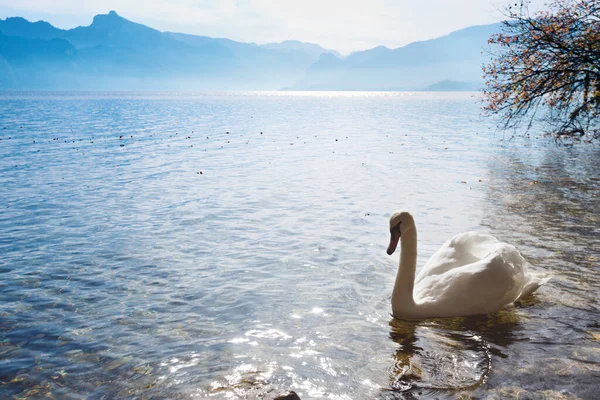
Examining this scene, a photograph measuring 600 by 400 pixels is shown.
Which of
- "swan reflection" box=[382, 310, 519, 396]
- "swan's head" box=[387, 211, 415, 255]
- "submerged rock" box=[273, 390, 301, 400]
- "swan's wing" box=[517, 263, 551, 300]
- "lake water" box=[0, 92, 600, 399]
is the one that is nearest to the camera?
"submerged rock" box=[273, 390, 301, 400]

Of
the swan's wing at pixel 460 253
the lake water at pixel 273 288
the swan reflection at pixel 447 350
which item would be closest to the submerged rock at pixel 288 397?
the lake water at pixel 273 288

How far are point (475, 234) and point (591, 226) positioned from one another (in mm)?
5756

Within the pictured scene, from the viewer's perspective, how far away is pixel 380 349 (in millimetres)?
6863

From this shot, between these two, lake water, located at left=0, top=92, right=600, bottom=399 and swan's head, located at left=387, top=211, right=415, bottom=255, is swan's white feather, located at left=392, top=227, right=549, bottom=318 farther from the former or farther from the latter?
swan's head, located at left=387, top=211, right=415, bottom=255

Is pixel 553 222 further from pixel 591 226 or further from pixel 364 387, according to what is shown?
pixel 364 387

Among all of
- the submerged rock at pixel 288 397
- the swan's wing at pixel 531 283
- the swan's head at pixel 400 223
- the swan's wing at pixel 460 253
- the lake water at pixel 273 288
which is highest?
the swan's head at pixel 400 223

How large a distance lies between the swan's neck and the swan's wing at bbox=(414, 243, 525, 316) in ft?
0.78

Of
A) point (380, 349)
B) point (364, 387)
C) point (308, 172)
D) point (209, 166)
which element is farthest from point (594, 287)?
point (209, 166)

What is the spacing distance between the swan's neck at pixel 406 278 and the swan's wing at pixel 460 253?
0.97 meters

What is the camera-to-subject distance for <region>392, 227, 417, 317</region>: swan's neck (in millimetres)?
7512

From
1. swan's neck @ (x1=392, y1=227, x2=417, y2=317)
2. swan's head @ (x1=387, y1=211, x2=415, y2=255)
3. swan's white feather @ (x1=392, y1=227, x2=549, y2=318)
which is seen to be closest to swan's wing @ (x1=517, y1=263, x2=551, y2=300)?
swan's white feather @ (x1=392, y1=227, x2=549, y2=318)

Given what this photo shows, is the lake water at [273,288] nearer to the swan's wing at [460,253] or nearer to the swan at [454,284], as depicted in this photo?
the swan at [454,284]

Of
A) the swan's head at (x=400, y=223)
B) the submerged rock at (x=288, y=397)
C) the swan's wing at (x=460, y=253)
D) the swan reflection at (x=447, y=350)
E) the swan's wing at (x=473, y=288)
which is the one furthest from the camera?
the swan's wing at (x=460, y=253)

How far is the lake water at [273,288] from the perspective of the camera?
6.14 meters
